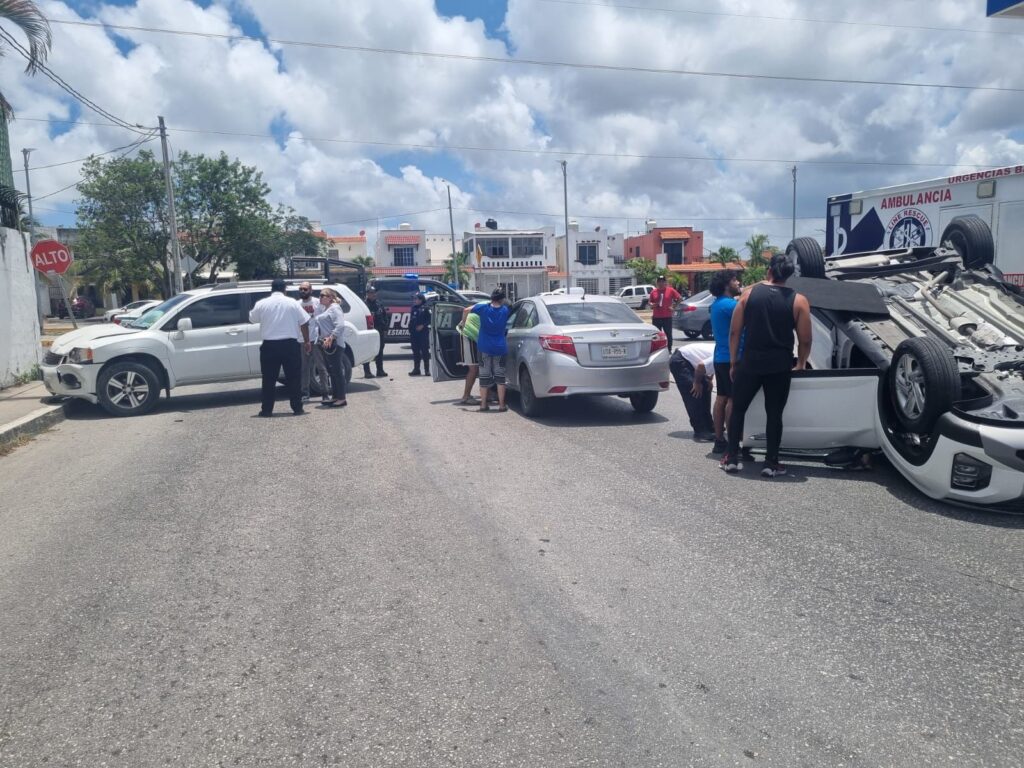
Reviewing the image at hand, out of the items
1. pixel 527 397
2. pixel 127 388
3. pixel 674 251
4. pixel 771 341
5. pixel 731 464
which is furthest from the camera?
pixel 674 251

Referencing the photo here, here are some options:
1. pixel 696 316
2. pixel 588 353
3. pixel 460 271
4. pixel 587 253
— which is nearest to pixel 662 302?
pixel 588 353

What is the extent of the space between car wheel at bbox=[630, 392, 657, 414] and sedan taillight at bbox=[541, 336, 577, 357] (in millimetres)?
1054

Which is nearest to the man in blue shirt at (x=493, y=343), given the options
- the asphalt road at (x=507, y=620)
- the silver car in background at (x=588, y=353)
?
the silver car in background at (x=588, y=353)

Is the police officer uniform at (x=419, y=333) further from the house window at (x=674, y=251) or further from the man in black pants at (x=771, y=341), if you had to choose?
the house window at (x=674, y=251)

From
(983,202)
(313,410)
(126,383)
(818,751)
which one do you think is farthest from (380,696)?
(983,202)

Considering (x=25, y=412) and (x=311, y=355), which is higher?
(x=311, y=355)

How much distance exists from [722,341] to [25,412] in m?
9.59

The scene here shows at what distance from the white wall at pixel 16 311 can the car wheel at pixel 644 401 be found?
36.5 feet

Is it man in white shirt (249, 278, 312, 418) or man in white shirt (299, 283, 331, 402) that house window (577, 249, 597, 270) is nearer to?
man in white shirt (299, 283, 331, 402)

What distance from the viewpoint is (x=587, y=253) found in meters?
77.7

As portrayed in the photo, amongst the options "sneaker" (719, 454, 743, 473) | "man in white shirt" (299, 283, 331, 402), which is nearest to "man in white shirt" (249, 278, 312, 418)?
"man in white shirt" (299, 283, 331, 402)

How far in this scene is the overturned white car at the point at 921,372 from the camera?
594 cm

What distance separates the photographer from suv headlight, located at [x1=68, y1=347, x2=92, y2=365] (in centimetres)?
1177

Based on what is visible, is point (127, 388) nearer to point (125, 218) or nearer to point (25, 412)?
point (25, 412)
